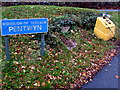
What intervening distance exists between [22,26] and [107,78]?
108 inches

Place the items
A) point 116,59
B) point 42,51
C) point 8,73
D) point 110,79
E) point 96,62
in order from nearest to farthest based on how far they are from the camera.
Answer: point 8,73 < point 110,79 < point 42,51 < point 96,62 < point 116,59

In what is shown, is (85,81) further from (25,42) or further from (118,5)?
(118,5)

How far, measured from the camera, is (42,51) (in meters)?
4.60

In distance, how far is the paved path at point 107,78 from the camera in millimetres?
3906

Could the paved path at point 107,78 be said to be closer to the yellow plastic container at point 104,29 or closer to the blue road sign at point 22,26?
the yellow plastic container at point 104,29

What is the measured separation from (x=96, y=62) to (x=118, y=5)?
9.04 m

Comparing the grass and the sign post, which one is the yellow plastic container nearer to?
the grass

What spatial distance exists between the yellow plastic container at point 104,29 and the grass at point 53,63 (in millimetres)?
249

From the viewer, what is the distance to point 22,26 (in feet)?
13.0

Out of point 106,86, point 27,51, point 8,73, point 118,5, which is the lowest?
point 106,86

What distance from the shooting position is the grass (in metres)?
3.73

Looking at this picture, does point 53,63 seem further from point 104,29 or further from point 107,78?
point 104,29

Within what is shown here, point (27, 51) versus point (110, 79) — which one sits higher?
point (27, 51)

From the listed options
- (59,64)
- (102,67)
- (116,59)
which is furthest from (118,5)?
(59,64)
